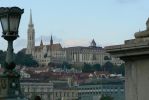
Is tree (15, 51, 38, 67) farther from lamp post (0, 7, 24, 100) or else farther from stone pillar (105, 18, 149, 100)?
stone pillar (105, 18, 149, 100)

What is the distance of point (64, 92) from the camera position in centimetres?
16412

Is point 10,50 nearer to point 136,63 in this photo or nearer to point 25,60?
point 136,63

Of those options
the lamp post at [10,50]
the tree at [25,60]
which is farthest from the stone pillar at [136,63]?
the tree at [25,60]

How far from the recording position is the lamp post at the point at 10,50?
758 centimetres

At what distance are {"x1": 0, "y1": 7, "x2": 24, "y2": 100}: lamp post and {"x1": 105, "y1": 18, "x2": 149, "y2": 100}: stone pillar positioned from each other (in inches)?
78.7

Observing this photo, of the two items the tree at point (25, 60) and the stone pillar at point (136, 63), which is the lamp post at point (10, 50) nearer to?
the stone pillar at point (136, 63)

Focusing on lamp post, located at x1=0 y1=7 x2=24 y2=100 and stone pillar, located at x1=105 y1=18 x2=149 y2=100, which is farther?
lamp post, located at x1=0 y1=7 x2=24 y2=100

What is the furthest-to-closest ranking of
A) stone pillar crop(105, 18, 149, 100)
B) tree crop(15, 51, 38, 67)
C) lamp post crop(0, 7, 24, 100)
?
tree crop(15, 51, 38, 67) → lamp post crop(0, 7, 24, 100) → stone pillar crop(105, 18, 149, 100)

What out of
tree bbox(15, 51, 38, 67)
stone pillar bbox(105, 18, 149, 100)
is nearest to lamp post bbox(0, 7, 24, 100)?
stone pillar bbox(105, 18, 149, 100)

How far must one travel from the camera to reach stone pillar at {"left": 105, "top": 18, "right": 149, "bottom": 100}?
561 cm

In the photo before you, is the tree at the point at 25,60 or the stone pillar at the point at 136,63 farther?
the tree at the point at 25,60

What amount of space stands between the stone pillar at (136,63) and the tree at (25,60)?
574ft

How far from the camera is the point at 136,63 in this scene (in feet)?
18.9

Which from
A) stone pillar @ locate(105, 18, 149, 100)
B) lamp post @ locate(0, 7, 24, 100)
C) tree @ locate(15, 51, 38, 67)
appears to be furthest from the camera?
tree @ locate(15, 51, 38, 67)
